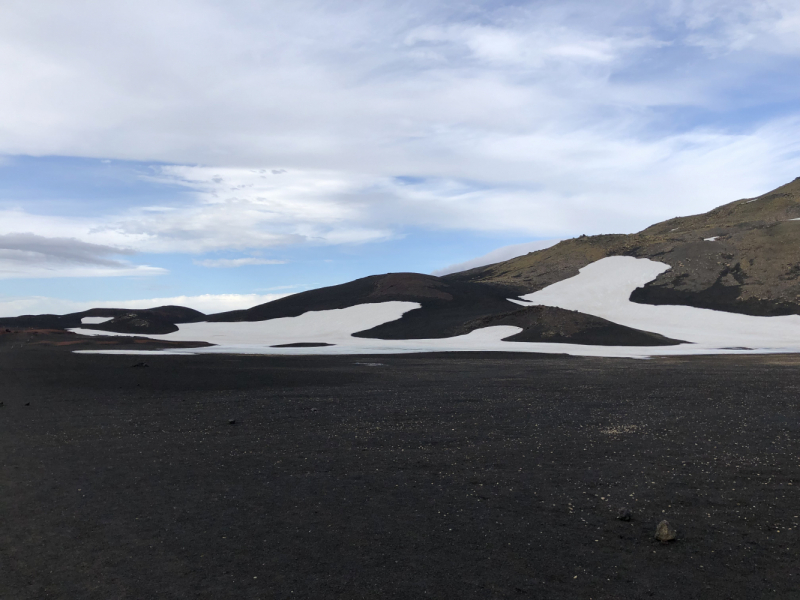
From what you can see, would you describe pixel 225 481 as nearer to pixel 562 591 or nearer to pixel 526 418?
pixel 562 591

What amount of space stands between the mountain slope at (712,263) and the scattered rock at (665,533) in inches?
2839

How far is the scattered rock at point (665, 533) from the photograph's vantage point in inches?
293

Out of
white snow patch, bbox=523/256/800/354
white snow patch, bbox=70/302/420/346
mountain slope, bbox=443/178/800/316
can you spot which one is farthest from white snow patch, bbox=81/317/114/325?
white snow patch, bbox=523/256/800/354

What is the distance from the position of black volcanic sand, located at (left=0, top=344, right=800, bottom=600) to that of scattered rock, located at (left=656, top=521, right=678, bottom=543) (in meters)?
0.11

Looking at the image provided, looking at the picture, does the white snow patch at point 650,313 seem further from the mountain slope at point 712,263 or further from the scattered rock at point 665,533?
the scattered rock at point 665,533

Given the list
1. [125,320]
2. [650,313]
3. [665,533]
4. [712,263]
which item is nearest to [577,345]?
[650,313]

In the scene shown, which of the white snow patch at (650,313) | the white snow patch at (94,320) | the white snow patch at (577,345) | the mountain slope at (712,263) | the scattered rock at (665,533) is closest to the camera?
the scattered rock at (665,533)

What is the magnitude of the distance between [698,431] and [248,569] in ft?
38.4

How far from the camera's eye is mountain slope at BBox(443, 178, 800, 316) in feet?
242

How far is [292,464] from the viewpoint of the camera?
11.5 metres

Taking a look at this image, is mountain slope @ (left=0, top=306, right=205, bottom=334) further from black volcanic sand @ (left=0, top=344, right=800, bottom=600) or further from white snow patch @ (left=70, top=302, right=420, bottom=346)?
black volcanic sand @ (left=0, top=344, right=800, bottom=600)

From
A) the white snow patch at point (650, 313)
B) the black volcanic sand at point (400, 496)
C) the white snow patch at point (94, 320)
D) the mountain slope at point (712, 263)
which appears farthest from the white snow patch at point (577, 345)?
the black volcanic sand at point (400, 496)

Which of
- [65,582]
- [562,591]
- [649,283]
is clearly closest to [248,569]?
[65,582]

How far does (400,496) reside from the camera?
9445mm
